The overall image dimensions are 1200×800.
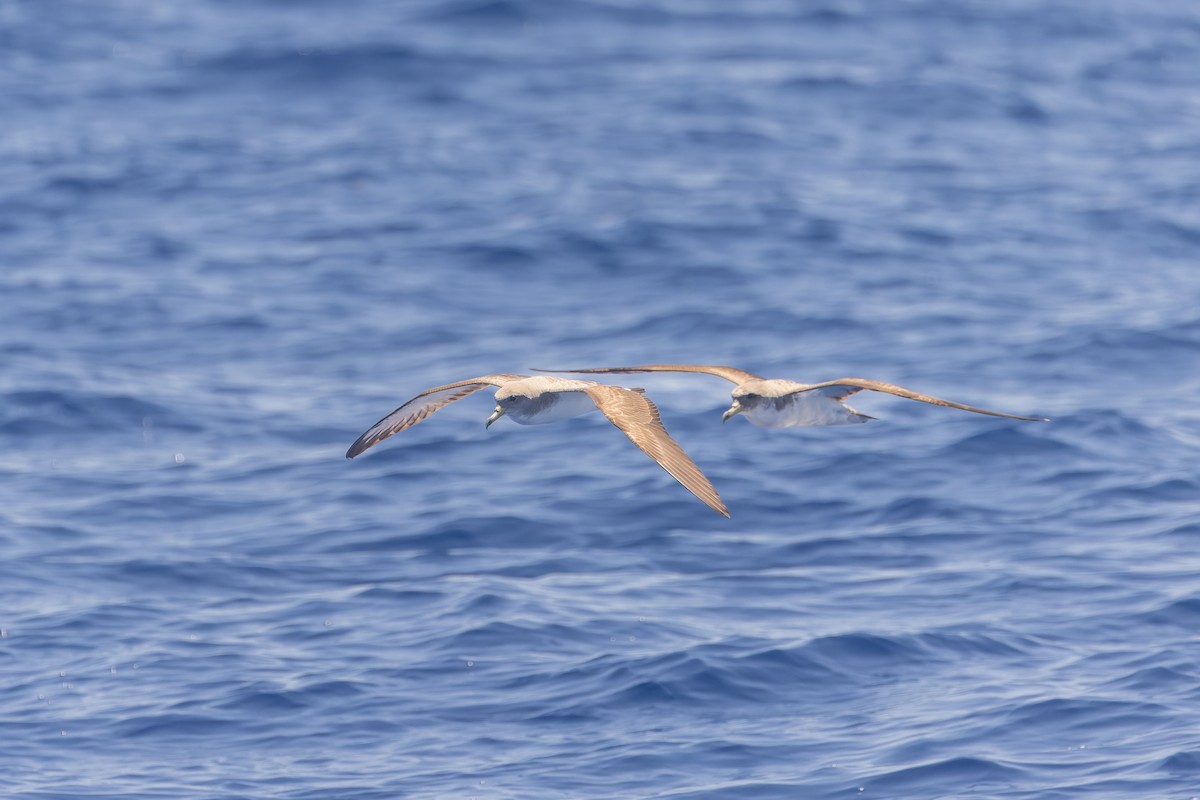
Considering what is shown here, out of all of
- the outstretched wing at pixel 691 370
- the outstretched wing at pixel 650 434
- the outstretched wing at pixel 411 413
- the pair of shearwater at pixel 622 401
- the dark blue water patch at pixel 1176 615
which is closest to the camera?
the outstretched wing at pixel 650 434

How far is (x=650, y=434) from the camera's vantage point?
9.52 metres

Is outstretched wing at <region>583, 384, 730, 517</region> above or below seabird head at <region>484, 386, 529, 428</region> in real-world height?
above

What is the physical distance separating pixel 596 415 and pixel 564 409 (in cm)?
521

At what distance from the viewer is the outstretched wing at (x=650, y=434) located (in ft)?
28.9

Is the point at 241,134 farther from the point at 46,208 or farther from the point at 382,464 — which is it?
the point at 382,464

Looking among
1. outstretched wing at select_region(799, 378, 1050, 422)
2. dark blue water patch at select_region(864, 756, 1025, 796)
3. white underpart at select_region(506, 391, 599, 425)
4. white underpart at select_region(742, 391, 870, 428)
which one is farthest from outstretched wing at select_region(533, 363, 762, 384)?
dark blue water patch at select_region(864, 756, 1025, 796)

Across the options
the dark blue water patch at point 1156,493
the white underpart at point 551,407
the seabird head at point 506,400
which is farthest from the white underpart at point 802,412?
the dark blue water patch at point 1156,493

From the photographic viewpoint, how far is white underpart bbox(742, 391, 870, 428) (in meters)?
10.7

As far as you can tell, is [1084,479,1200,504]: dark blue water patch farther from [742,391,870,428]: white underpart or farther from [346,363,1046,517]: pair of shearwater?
[742,391,870,428]: white underpart

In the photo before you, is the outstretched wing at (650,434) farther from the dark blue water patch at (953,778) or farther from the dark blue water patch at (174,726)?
the dark blue water patch at (174,726)

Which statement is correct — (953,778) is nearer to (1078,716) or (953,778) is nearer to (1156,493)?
(1078,716)

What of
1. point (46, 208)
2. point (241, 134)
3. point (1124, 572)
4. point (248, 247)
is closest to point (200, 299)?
point (248, 247)

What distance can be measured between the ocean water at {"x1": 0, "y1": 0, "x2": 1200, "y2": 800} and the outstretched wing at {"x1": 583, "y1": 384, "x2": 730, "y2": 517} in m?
2.12

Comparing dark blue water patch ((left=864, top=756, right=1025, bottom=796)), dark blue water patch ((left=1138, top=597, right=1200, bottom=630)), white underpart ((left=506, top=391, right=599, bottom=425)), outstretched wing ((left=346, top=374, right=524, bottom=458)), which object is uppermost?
white underpart ((left=506, top=391, right=599, bottom=425))
